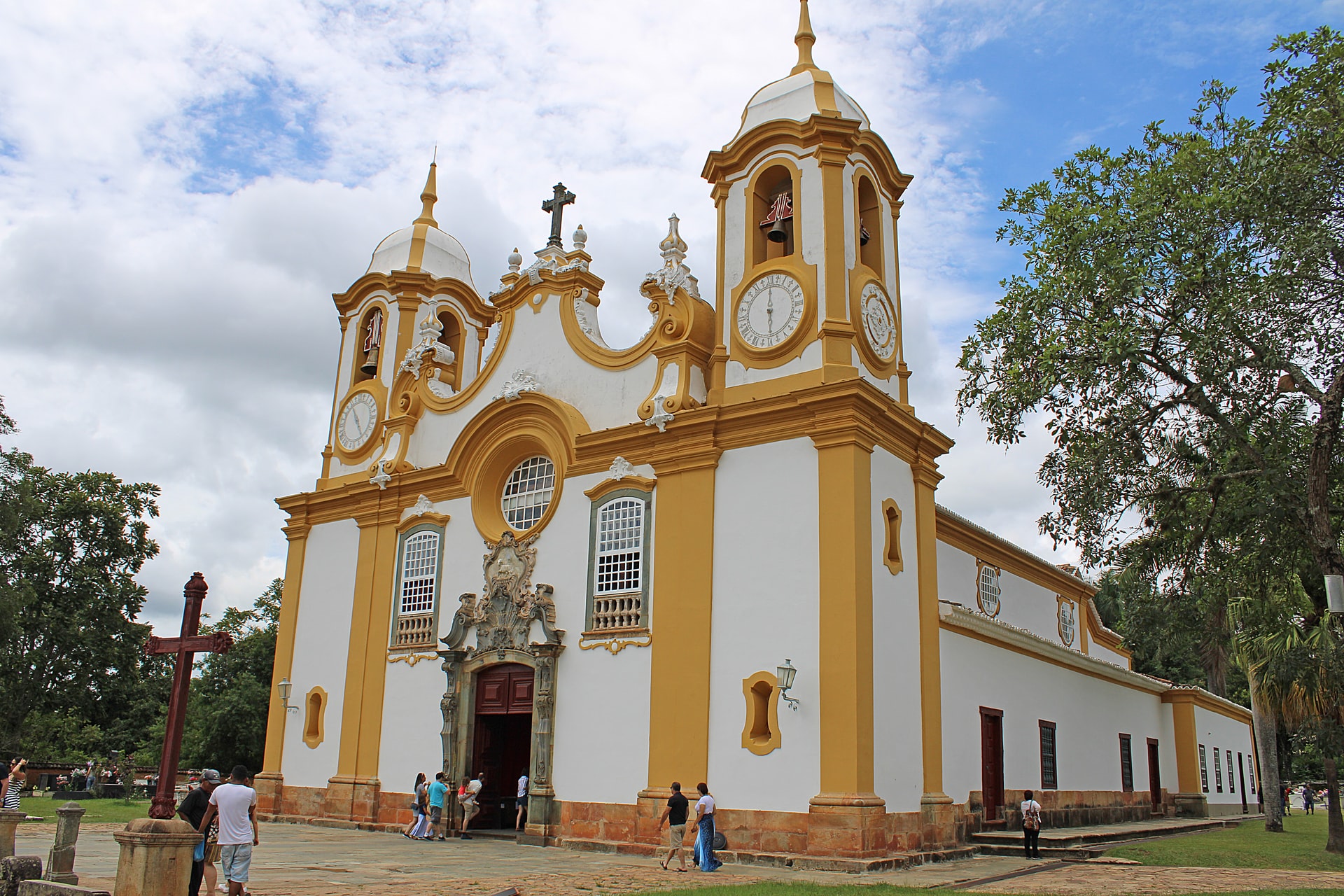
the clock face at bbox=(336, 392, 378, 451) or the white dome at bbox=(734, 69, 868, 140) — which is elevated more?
the white dome at bbox=(734, 69, 868, 140)

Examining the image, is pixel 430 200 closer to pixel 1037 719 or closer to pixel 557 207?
pixel 557 207

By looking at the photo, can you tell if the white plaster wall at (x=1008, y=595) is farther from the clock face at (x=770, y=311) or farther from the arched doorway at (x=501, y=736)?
the arched doorway at (x=501, y=736)

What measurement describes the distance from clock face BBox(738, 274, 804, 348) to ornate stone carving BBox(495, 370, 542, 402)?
4609 millimetres

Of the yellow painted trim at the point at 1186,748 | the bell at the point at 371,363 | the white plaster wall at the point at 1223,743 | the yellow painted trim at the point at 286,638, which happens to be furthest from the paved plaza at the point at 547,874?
the white plaster wall at the point at 1223,743

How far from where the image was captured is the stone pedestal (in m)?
8.58

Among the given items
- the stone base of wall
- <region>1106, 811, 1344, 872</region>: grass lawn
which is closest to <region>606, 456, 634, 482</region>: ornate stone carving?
the stone base of wall

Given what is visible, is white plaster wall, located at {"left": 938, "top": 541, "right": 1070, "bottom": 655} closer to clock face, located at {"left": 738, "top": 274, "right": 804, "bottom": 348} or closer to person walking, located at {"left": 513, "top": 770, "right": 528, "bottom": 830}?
clock face, located at {"left": 738, "top": 274, "right": 804, "bottom": 348}

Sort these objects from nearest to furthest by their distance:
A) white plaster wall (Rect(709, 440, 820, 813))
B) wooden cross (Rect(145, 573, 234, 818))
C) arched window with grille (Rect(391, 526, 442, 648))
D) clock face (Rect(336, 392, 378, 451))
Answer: wooden cross (Rect(145, 573, 234, 818)) < white plaster wall (Rect(709, 440, 820, 813)) < arched window with grille (Rect(391, 526, 442, 648)) < clock face (Rect(336, 392, 378, 451))

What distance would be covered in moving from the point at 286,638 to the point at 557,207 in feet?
37.7

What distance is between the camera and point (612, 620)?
1764 cm

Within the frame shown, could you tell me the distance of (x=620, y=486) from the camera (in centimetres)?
1820

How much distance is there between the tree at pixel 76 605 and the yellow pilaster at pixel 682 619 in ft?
82.9

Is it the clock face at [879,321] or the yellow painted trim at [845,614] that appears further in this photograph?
the clock face at [879,321]

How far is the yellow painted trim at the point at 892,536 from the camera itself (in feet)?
53.6
